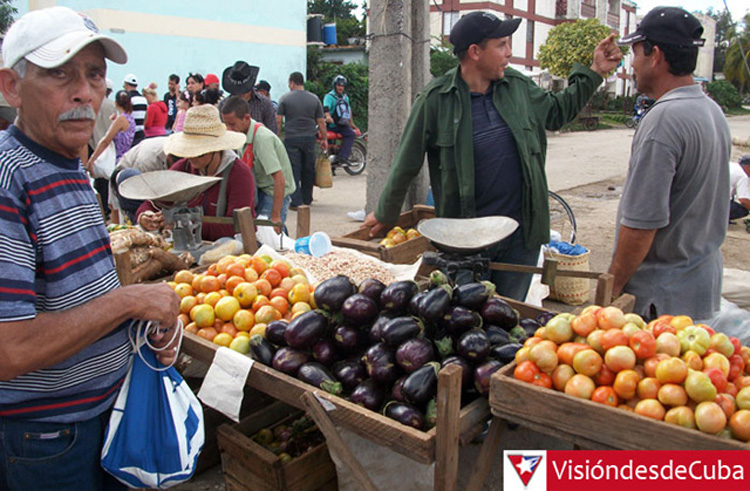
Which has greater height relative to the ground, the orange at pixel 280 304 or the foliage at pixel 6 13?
the foliage at pixel 6 13

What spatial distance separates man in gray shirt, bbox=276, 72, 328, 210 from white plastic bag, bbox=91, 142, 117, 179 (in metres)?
2.51

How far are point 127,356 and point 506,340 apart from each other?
56.0 inches

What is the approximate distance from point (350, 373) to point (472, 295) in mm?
595

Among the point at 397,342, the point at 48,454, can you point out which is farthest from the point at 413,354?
the point at 48,454

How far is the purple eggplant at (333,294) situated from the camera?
2635mm

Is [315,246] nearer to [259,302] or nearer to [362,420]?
[259,302]

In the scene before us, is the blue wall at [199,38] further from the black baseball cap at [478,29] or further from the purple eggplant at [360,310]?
the purple eggplant at [360,310]

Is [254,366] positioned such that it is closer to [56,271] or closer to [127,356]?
[127,356]

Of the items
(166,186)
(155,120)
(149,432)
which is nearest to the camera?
(149,432)

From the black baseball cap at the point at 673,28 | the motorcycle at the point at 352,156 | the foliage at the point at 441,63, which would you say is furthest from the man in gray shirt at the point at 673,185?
the foliage at the point at 441,63

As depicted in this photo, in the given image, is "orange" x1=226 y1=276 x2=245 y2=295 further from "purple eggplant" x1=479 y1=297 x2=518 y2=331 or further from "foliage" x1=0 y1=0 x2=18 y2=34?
"foliage" x1=0 y1=0 x2=18 y2=34

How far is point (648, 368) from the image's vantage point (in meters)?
1.93

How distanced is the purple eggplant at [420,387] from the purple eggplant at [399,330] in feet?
0.55

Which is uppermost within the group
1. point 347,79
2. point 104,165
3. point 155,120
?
point 347,79
